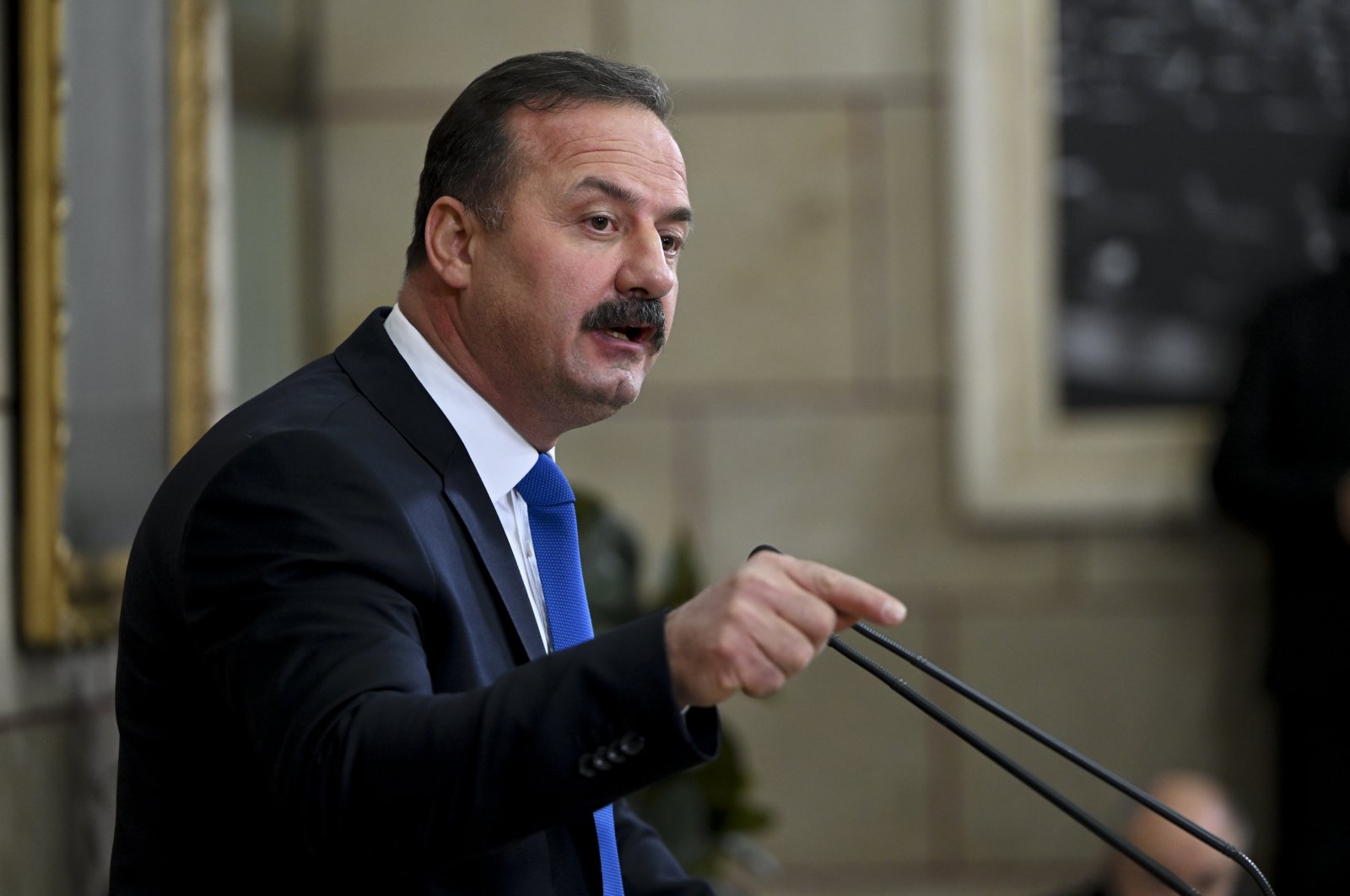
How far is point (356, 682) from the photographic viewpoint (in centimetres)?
113

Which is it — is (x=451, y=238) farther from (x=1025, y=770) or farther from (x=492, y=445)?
(x=1025, y=770)

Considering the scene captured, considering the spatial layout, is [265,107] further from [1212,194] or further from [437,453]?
[437,453]

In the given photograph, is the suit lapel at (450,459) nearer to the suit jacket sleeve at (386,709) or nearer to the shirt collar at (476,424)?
the shirt collar at (476,424)

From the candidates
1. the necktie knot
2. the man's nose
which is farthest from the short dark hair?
the necktie knot

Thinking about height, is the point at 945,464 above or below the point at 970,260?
below

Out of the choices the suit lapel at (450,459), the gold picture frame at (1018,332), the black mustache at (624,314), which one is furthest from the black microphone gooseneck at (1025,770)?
the gold picture frame at (1018,332)

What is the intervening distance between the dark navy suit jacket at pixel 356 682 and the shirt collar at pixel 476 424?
0.12 feet

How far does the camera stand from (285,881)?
1.34 m

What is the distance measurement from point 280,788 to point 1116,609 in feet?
9.91

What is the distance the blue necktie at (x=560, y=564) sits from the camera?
1490 mm

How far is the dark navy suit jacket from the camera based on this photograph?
111 centimetres

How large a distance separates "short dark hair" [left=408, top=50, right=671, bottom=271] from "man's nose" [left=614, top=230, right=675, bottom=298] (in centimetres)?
13

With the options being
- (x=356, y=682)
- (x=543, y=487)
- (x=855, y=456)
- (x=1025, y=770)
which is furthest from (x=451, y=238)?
(x=855, y=456)

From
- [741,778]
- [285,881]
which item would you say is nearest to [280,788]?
[285,881]
